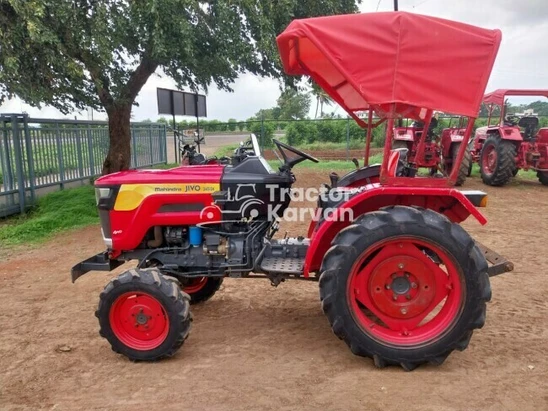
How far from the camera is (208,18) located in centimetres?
802

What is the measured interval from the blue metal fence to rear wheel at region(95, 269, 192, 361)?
19.9ft

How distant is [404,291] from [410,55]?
1517mm

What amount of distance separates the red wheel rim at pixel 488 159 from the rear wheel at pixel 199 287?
29.4 ft

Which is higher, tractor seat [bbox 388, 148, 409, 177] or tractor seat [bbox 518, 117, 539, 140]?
tractor seat [bbox 518, 117, 539, 140]

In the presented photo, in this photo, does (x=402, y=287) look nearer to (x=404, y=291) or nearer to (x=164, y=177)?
(x=404, y=291)

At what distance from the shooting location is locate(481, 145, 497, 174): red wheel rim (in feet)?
36.7

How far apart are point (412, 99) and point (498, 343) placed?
185cm

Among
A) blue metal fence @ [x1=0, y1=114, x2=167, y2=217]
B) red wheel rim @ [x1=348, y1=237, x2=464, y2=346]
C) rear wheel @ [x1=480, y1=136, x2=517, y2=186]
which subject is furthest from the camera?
rear wheel @ [x1=480, y1=136, x2=517, y2=186]

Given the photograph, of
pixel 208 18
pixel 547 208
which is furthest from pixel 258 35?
pixel 547 208

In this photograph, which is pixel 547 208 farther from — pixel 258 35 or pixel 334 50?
pixel 334 50

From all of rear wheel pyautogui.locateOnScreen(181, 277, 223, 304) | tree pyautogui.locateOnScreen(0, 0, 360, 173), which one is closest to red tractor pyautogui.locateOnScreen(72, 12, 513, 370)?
rear wheel pyautogui.locateOnScreen(181, 277, 223, 304)

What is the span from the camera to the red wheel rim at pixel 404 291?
10.1ft

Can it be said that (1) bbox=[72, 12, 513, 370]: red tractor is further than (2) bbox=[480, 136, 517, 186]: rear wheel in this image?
No

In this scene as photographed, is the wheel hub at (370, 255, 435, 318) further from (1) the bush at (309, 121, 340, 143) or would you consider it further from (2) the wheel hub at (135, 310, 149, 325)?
(1) the bush at (309, 121, 340, 143)
